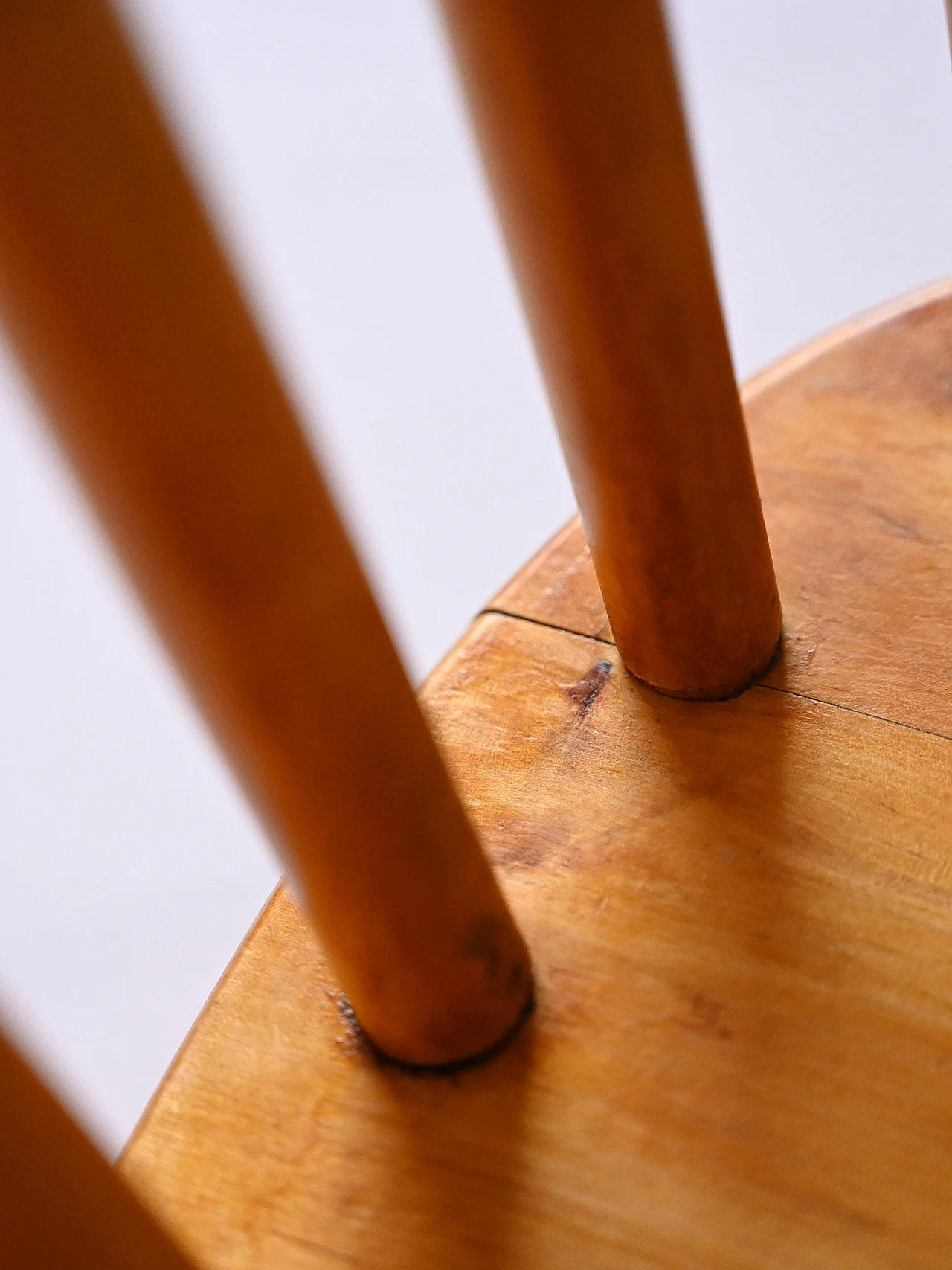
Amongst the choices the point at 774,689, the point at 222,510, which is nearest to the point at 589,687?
the point at 774,689

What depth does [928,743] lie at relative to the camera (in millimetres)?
295

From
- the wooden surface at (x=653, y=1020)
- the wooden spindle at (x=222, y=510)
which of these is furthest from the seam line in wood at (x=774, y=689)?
the wooden spindle at (x=222, y=510)

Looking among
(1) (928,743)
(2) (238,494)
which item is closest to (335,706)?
(2) (238,494)

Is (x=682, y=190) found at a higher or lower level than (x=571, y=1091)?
higher

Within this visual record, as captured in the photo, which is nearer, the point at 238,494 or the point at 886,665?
the point at 238,494

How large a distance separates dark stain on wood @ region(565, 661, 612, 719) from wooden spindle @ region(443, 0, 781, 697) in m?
0.01

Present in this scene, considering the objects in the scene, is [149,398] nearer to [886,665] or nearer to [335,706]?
[335,706]

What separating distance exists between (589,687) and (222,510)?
0.17 metres

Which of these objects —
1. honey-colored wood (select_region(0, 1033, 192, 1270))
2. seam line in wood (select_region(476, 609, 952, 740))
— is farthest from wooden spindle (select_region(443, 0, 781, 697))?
honey-colored wood (select_region(0, 1033, 192, 1270))

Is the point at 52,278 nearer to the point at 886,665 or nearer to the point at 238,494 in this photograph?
the point at 238,494

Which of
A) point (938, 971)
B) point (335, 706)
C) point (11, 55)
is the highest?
point (11, 55)

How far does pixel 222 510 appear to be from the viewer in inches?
6.9

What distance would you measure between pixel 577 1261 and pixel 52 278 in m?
0.18

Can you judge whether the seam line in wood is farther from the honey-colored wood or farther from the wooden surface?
the honey-colored wood
